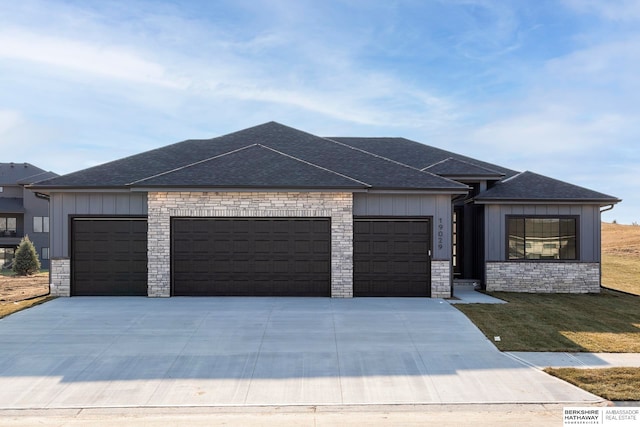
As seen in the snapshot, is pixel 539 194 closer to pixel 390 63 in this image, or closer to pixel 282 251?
pixel 390 63

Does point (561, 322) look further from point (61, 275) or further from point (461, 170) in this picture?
point (61, 275)

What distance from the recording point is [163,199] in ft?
47.4

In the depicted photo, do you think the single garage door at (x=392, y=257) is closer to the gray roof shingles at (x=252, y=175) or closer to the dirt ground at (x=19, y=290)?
the gray roof shingles at (x=252, y=175)

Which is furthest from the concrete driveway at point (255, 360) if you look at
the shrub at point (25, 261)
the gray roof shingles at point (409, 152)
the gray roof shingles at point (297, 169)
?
the shrub at point (25, 261)

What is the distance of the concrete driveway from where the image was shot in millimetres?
7059

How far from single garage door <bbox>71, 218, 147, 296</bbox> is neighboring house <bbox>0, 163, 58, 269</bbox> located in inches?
870

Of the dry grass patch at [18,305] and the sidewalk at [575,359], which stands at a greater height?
the dry grass patch at [18,305]

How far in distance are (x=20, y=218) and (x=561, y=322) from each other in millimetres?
36559

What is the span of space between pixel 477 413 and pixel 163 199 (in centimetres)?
1108

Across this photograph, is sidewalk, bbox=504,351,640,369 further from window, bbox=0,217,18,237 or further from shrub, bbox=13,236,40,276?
window, bbox=0,217,18,237

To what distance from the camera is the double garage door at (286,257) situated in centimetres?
1456

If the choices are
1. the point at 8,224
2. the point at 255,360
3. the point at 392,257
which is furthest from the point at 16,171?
the point at 255,360

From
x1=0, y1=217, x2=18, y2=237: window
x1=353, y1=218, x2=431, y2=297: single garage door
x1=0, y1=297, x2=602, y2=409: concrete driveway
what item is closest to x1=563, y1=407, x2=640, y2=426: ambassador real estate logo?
x1=0, y1=297, x2=602, y2=409: concrete driveway

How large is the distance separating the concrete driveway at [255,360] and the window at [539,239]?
5867 mm
